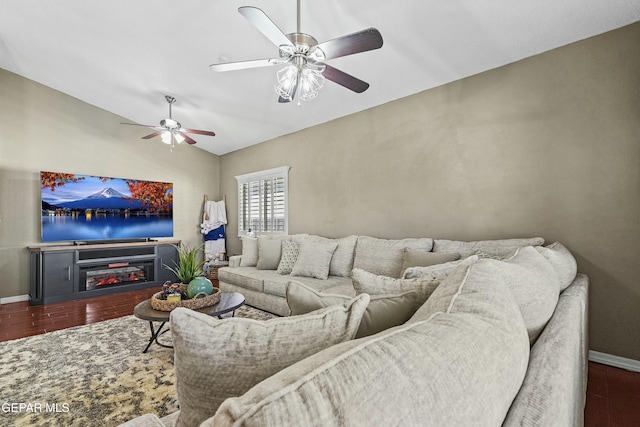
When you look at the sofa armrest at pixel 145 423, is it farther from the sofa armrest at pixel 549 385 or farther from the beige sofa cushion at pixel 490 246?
the beige sofa cushion at pixel 490 246

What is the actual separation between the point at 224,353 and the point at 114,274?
532 centimetres

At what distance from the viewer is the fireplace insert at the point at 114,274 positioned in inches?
178

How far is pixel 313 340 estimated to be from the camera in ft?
2.17

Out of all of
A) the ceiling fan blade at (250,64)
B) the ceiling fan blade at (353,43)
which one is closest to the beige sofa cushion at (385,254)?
the ceiling fan blade at (353,43)

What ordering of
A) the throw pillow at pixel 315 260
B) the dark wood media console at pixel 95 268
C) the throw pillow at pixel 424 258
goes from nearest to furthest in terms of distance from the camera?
the throw pillow at pixel 424 258
the throw pillow at pixel 315 260
the dark wood media console at pixel 95 268

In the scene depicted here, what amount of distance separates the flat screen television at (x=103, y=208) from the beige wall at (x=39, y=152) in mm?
241

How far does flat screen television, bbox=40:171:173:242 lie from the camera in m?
4.50

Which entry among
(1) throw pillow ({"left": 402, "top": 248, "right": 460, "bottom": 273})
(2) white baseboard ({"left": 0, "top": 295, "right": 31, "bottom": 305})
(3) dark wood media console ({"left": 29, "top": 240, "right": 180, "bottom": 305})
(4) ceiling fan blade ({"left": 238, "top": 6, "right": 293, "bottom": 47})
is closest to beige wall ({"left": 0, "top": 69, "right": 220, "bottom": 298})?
(2) white baseboard ({"left": 0, "top": 295, "right": 31, "bottom": 305})

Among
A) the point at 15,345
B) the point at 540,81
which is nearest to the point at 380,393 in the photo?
the point at 540,81

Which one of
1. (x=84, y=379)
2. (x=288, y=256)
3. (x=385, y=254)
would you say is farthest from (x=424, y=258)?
(x=84, y=379)

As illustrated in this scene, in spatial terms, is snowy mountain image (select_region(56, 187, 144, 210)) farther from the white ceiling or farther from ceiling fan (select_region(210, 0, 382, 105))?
ceiling fan (select_region(210, 0, 382, 105))

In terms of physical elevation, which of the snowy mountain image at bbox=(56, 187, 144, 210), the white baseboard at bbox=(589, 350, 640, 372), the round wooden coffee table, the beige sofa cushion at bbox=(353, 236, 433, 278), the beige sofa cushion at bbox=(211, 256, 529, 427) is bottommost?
the white baseboard at bbox=(589, 350, 640, 372)

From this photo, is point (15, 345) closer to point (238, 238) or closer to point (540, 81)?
point (238, 238)

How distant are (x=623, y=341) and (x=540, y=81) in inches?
90.2
